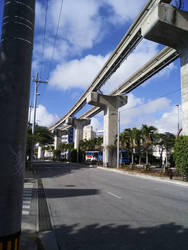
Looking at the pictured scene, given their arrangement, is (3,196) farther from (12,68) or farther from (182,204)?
(182,204)

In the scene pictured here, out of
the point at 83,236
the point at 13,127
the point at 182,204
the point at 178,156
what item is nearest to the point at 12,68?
the point at 13,127

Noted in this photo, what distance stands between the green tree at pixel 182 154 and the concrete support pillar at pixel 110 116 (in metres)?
23.5

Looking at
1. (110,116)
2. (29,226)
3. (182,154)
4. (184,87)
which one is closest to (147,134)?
(184,87)

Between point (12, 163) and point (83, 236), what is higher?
point (12, 163)

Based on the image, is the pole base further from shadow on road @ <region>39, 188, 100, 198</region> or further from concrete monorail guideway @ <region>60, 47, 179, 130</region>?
concrete monorail guideway @ <region>60, 47, 179, 130</region>

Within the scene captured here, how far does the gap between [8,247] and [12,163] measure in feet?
3.63

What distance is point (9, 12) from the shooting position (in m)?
3.32

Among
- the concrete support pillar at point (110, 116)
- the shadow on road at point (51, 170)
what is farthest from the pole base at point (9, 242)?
the concrete support pillar at point (110, 116)

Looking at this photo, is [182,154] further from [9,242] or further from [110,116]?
[110,116]

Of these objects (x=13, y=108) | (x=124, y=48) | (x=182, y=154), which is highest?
(x=124, y=48)

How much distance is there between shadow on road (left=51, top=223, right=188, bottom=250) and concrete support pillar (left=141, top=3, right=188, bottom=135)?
16.5m

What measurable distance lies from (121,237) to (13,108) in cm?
437

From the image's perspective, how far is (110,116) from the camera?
43.8m

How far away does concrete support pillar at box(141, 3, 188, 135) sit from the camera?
1923 centimetres
